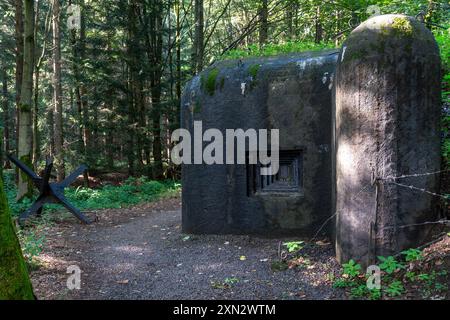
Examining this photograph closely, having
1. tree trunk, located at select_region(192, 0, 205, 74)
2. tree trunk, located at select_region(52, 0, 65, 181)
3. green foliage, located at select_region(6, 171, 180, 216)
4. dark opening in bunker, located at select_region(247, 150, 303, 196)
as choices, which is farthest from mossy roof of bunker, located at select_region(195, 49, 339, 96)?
Answer: tree trunk, located at select_region(192, 0, 205, 74)

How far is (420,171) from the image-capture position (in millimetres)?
4680

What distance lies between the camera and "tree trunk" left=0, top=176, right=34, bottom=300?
3.13 m

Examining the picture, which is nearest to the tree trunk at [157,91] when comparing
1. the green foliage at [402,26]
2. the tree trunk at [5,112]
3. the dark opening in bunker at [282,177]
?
the tree trunk at [5,112]

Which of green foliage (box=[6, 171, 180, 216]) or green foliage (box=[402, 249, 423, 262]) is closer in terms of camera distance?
green foliage (box=[402, 249, 423, 262])

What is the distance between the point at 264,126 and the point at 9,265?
4773mm

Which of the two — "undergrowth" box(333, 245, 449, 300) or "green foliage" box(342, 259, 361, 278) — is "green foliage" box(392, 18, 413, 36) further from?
"green foliage" box(342, 259, 361, 278)

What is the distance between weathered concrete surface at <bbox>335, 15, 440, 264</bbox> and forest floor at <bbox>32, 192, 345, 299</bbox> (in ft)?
3.04

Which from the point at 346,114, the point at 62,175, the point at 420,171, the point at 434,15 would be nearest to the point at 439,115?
the point at 420,171

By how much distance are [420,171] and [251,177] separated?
10.2ft

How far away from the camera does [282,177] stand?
687cm

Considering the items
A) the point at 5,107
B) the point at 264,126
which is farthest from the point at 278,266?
the point at 5,107

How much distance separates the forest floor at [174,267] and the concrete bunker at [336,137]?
0.47m

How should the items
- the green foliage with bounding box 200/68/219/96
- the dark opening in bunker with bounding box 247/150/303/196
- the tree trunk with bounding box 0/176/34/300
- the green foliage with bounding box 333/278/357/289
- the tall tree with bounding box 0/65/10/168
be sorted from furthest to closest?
the tall tree with bounding box 0/65/10/168 < the green foliage with bounding box 200/68/219/96 < the dark opening in bunker with bounding box 247/150/303/196 < the green foliage with bounding box 333/278/357/289 < the tree trunk with bounding box 0/176/34/300
